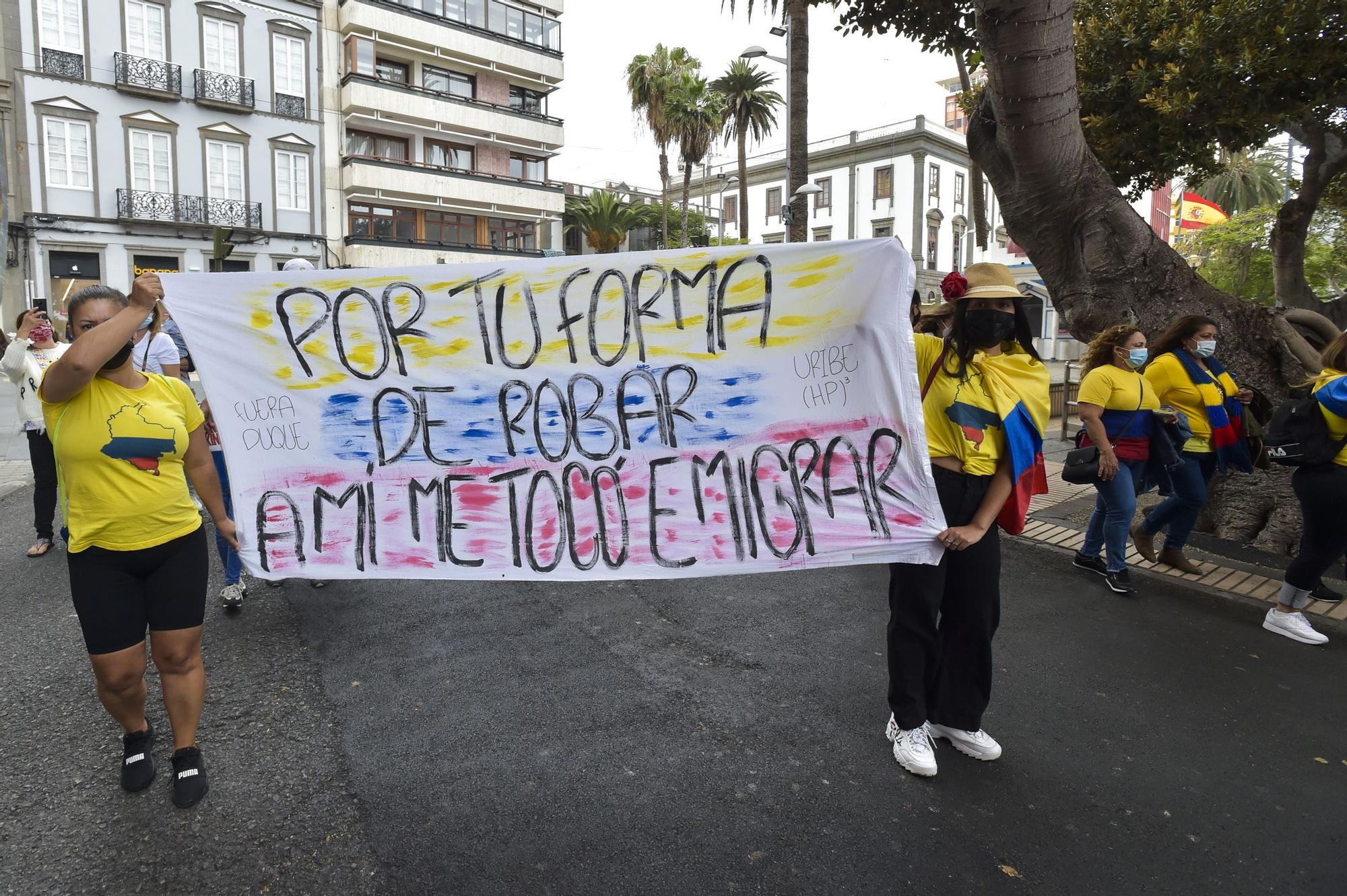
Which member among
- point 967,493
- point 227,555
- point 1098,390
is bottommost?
point 227,555

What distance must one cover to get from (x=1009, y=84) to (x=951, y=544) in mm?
4520

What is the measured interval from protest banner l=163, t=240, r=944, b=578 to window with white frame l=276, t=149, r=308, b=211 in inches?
1176

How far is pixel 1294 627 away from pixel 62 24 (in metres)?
33.3

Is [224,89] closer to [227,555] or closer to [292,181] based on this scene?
[292,181]

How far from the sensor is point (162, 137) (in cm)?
2681

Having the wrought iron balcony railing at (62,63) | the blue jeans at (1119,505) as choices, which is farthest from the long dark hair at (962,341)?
the wrought iron balcony railing at (62,63)

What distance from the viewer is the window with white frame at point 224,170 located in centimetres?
2777

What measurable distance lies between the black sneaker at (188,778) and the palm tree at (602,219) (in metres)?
42.3

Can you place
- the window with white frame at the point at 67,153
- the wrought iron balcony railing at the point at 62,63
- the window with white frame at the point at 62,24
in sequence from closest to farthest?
the window with white frame at the point at 62,24
the wrought iron balcony railing at the point at 62,63
the window with white frame at the point at 67,153

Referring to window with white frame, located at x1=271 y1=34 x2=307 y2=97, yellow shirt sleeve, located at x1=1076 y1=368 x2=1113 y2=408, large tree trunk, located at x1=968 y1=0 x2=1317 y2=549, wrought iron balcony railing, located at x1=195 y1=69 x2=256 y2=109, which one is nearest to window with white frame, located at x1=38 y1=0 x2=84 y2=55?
wrought iron balcony railing, located at x1=195 y1=69 x2=256 y2=109

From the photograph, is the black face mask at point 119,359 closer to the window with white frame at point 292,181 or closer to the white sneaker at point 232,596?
the white sneaker at point 232,596

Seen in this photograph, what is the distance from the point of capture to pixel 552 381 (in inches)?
127

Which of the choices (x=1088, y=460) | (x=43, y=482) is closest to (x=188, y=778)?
(x=43, y=482)

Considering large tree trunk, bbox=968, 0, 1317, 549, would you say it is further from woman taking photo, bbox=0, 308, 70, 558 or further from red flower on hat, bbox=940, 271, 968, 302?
woman taking photo, bbox=0, 308, 70, 558
